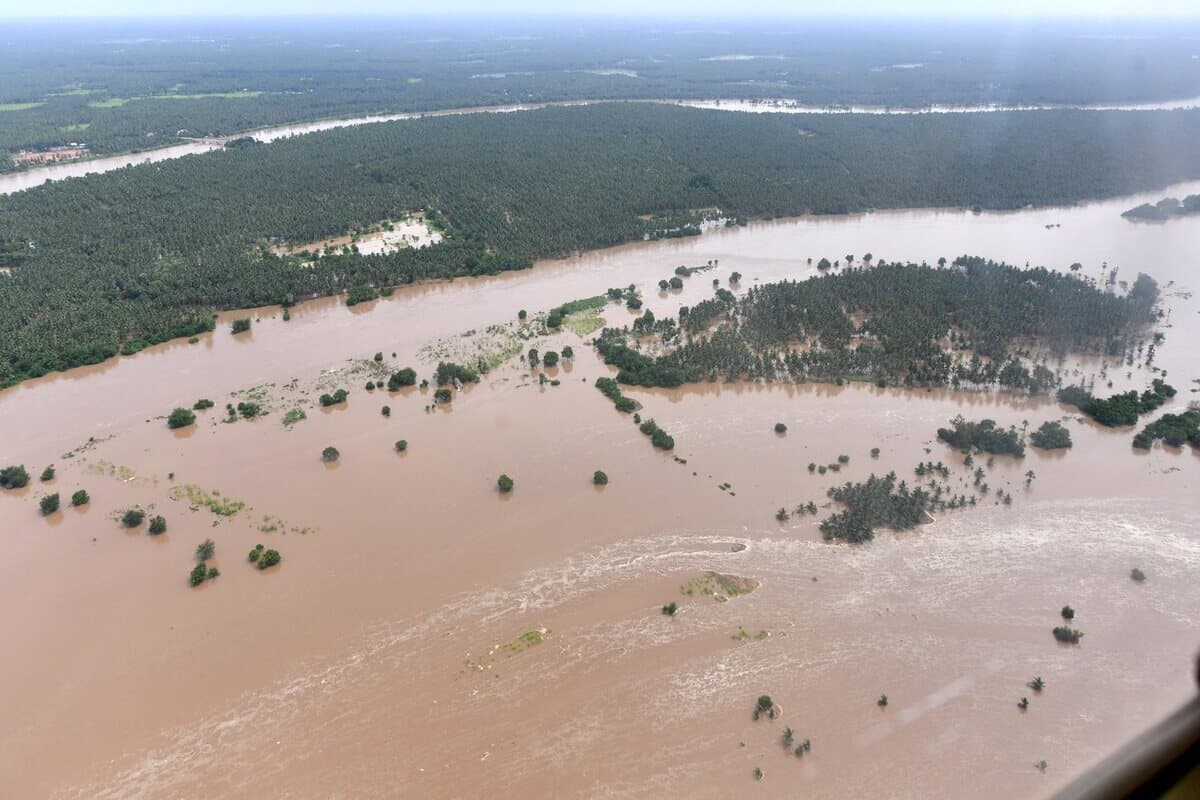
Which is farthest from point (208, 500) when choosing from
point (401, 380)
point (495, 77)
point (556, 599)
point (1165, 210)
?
point (495, 77)

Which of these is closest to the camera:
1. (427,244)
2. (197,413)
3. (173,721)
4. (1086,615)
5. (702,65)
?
(173,721)

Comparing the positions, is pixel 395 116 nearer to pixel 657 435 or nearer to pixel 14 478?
pixel 14 478

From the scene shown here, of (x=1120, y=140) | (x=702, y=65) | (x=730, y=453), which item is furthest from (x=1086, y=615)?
(x=702, y=65)

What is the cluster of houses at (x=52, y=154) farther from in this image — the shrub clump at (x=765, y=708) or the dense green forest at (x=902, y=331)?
the shrub clump at (x=765, y=708)

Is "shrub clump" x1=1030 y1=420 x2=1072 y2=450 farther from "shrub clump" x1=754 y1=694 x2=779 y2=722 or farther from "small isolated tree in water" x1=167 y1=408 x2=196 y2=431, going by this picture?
"small isolated tree in water" x1=167 y1=408 x2=196 y2=431

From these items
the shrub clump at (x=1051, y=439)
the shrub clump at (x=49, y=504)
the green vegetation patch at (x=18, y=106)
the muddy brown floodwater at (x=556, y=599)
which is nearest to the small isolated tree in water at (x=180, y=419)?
the muddy brown floodwater at (x=556, y=599)

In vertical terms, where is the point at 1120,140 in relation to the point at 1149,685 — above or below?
above

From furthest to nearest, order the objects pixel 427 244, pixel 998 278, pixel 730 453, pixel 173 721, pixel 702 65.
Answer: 1. pixel 702 65
2. pixel 427 244
3. pixel 998 278
4. pixel 730 453
5. pixel 173 721

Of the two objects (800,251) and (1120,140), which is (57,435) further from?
(1120,140)
